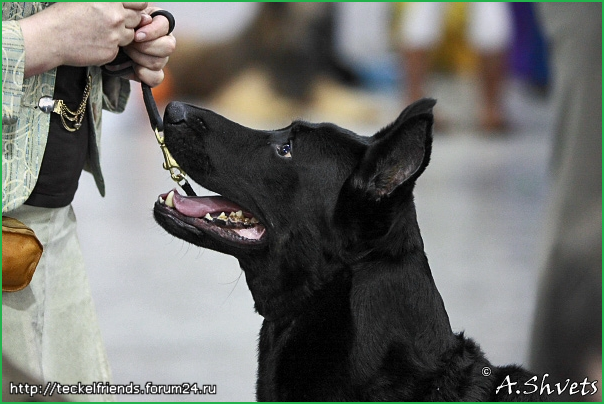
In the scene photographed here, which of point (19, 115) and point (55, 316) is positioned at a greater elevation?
point (19, 115)

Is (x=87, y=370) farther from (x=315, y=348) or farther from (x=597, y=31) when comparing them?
(x=597, y=31)

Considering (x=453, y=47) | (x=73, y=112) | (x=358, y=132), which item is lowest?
(x=73, y=112)

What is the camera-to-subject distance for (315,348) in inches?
76.7

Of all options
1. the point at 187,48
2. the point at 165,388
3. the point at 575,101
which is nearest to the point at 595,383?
the point at 575,101

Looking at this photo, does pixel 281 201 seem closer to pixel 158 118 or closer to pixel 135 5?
pixel 158 118

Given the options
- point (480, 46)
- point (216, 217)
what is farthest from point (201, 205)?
point (480, 46)

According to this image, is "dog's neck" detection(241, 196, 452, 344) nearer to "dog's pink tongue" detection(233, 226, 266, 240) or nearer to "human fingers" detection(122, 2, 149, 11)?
"dog's pink tongue" detection(233, 226, 266, 240)

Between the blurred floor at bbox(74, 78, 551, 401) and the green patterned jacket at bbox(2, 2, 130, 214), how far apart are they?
2.12 feet

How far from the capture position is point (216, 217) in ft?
6.73

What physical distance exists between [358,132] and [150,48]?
6.97 m

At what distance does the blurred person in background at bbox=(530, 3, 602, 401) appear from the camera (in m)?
2.85

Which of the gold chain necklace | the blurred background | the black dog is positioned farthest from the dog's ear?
the blurred background

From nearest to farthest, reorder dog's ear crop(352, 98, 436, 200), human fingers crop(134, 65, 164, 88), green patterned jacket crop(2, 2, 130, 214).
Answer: dog's ear crop(352, 98, 436, 200), green patterned jacket crop(2, 2, 130, 214), human fingers crop(134, 65, 164, 88)

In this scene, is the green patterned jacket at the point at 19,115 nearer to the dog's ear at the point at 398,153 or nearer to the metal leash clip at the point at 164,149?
the metal leash clip at the point at 164,149
